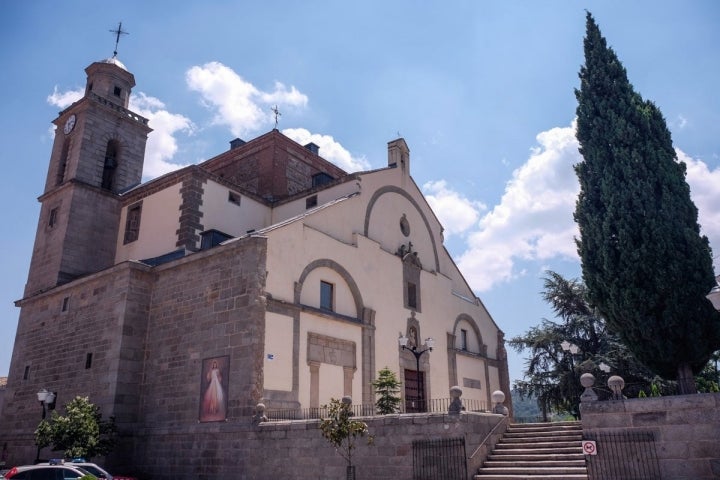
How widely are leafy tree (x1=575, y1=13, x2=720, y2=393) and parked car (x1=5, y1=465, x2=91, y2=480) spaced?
1416cm

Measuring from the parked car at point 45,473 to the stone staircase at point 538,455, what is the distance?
9.61m

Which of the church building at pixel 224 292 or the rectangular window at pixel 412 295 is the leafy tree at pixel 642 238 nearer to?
the church building at pixel 224 292

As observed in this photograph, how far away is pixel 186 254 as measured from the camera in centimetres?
2100

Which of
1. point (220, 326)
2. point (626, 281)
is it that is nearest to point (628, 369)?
point (626, 281)

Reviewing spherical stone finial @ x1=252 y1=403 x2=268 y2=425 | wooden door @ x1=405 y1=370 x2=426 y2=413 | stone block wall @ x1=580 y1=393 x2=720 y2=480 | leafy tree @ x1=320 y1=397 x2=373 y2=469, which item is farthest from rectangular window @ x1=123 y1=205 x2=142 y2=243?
stone block wall @ x1=580 y1=393 x2=720 y2=480

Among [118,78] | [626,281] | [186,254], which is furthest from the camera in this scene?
[118,78]

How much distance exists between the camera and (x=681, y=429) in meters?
11.1

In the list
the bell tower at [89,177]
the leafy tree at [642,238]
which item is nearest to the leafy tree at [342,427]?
the leafy tree at [642,238]

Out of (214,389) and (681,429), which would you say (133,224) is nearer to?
(214,389)

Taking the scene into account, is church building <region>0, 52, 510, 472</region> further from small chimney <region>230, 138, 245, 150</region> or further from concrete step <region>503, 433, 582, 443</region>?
concrete step <region>503, 433, 582, 443</region>

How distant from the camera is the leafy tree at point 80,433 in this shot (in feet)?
54.6

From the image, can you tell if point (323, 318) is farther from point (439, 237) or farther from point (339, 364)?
point (439, 237)

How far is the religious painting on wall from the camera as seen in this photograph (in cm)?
1652

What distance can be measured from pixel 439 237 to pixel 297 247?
1246cm
